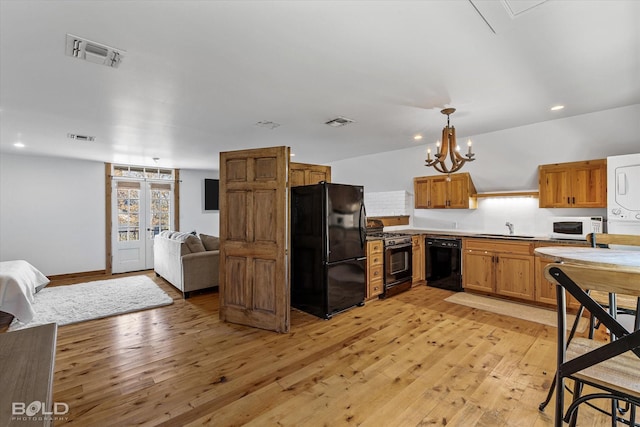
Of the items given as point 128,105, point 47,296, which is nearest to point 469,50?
point 128,105

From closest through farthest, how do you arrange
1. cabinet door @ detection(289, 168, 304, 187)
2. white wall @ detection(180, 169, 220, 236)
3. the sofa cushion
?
1. cabinet door @ detection(289, 168, 304, 187)
2. the sofa cushion
3. white wall @ detection(180, 169, 220, 236)

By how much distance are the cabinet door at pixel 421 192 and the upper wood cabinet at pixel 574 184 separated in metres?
1.74

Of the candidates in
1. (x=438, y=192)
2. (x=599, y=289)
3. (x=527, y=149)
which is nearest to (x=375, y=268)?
(x=438, y=192)

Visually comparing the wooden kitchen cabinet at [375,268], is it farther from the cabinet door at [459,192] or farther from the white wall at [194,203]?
the white wall at [194,203]

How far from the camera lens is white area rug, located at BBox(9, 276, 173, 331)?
372 centimetres

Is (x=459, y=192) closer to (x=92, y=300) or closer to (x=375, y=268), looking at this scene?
(x=375, y=268)

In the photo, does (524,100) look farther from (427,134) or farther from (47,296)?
(47,296)

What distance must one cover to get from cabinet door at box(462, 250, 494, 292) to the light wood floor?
0.88 m

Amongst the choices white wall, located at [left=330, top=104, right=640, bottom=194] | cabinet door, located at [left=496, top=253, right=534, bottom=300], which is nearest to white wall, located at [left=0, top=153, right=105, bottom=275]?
white wall, located at [left=330, top=104, right=640, bottom=194]

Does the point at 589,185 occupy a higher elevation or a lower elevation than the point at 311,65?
lower

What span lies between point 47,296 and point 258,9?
18.4ft

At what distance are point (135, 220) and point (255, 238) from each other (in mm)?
5158

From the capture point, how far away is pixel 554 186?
4125mm

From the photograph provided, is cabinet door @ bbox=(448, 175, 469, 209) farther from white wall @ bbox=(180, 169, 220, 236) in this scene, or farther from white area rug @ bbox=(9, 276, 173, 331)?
white wall @ bbox=(180, 169, 220, 236)
